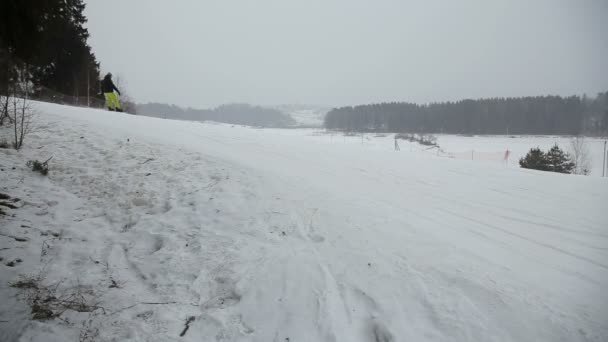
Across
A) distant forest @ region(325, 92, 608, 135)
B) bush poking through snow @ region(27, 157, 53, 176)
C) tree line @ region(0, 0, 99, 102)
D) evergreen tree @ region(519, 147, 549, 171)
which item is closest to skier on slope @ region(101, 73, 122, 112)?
tree line @ region(0, 0, 99, 102)

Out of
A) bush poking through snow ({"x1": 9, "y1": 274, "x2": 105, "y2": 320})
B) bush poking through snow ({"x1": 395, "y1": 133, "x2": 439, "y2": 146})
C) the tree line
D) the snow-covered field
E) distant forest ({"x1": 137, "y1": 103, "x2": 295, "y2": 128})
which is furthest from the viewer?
distant forest ({"x1": 137, "y1": 103, "x2": 295, "y2": 128})

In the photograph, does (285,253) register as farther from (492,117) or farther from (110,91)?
(492,117)

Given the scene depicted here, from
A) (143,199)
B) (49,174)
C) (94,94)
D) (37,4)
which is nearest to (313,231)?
(143,199)

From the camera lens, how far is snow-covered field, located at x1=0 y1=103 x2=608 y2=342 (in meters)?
2.38

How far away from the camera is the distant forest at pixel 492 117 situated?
6106 cm

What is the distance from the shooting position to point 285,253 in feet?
10.9

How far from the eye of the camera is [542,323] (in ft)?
7.66

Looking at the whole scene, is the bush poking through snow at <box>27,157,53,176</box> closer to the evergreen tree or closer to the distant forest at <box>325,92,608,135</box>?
the evergreen tree

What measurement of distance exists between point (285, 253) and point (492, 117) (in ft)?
280

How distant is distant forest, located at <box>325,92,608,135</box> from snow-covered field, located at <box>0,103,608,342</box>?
71295mm

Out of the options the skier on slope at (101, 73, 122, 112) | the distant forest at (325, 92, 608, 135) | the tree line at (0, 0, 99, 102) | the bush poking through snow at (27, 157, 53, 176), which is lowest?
the bush poking through snow at (27, 157, 53, 176)

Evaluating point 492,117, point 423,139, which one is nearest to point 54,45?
point 423,139

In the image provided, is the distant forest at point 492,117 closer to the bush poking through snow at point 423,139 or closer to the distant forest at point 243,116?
the bush poking through snow at point 423,139

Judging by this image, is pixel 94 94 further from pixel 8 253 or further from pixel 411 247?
pixel 411 247
